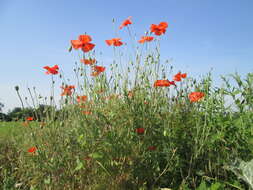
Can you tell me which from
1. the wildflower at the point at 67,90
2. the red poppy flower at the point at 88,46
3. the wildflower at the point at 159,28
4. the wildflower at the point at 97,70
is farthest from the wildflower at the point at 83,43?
the wildflower at the point at 159,28

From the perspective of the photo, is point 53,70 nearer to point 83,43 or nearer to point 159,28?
point 83,43

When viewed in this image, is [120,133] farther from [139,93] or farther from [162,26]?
[162,26]

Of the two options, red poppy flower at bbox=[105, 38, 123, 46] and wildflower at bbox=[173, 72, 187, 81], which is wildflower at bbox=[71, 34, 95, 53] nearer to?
red poppy flower at bbox=[105, 38, 123, 46]

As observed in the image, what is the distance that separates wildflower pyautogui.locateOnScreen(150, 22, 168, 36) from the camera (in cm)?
229

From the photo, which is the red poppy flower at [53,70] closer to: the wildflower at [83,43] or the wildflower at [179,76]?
the wildflower at [83,43]

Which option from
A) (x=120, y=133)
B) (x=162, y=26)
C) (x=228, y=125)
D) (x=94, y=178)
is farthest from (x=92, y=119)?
(x=228, y=125)

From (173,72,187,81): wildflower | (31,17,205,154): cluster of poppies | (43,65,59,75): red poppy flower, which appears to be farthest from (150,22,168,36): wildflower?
(43,65,59,75): red poppy flower

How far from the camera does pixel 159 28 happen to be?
232cm

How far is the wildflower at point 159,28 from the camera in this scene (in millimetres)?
2293

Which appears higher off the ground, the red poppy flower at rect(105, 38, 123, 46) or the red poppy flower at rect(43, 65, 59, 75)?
the red poppy flower at rect(105, 38, 123, 46)

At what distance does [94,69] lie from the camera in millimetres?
2381

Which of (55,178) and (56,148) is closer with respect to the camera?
(55,178)

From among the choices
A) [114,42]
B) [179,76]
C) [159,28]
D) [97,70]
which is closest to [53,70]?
[97,70]

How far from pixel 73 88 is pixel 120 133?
797 millimetres
